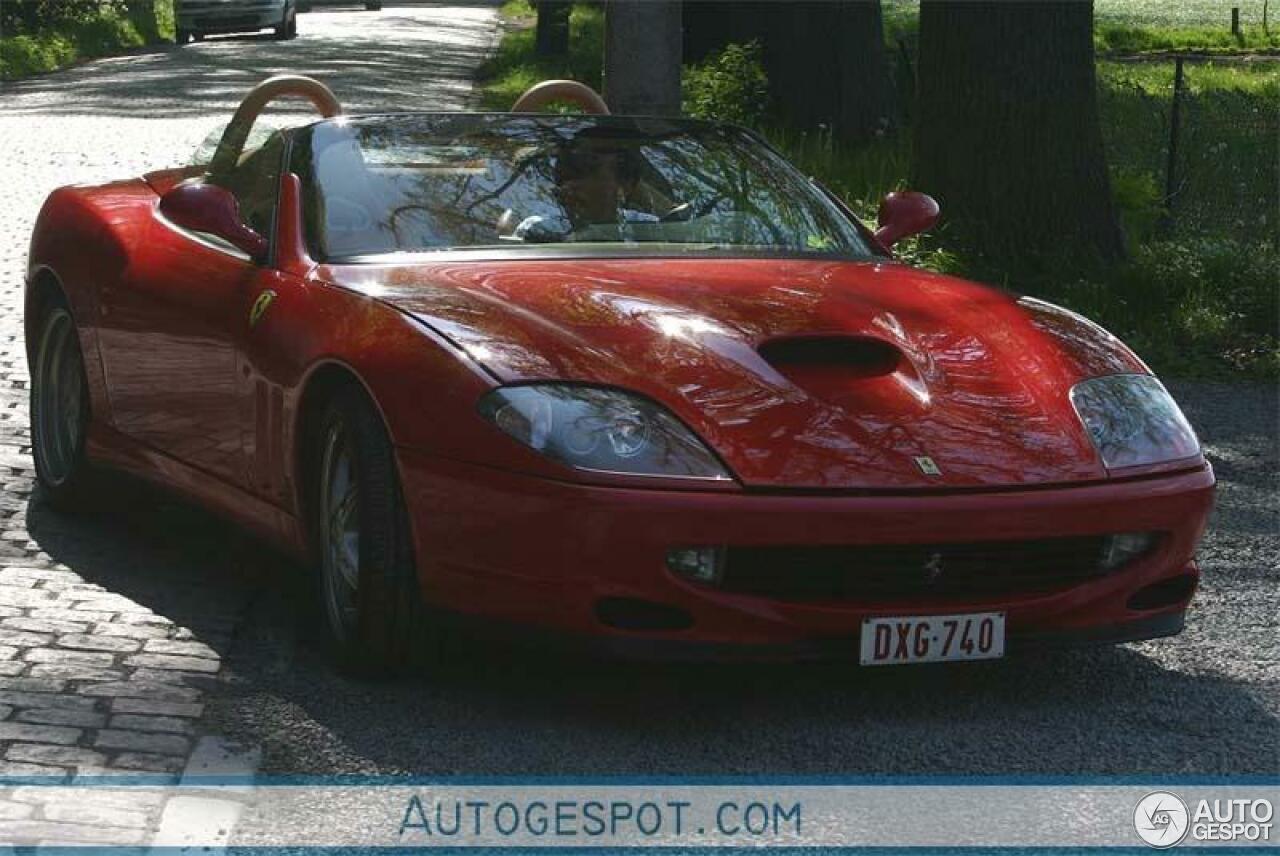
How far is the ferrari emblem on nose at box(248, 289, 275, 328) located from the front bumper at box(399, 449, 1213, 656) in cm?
97

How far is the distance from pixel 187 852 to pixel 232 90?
26000 millimetres

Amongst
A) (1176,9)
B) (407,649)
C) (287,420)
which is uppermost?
(287,420)

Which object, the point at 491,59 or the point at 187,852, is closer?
the point at 187,852

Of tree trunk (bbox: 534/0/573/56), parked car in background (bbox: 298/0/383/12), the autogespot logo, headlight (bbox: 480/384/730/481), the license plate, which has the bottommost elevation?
parked car in background (bbox: 298/0/383/12)

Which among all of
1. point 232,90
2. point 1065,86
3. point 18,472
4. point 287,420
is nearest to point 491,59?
point 232,90

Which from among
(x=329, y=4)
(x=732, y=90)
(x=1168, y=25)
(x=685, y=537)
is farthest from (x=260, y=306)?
(x=329, y=4)

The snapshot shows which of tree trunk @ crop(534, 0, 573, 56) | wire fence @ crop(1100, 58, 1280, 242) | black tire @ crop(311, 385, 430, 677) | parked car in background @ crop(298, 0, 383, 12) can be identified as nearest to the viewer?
black tire @ crop(311, 385, 430, 677)

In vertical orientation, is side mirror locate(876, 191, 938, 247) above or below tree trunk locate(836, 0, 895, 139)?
above

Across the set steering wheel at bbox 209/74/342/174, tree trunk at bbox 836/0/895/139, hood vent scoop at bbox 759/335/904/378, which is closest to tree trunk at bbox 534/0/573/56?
tree trunk at bbox 836/0/895/139

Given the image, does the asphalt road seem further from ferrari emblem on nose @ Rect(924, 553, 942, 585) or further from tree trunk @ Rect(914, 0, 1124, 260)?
tree trunk @ Rect(914, 0, 1124, 260)

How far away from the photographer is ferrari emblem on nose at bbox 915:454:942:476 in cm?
521

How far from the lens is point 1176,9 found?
50.5 m

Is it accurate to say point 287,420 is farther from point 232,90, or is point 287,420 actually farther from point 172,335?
point 232,90

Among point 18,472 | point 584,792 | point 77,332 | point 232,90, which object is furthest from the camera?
point 232,90
